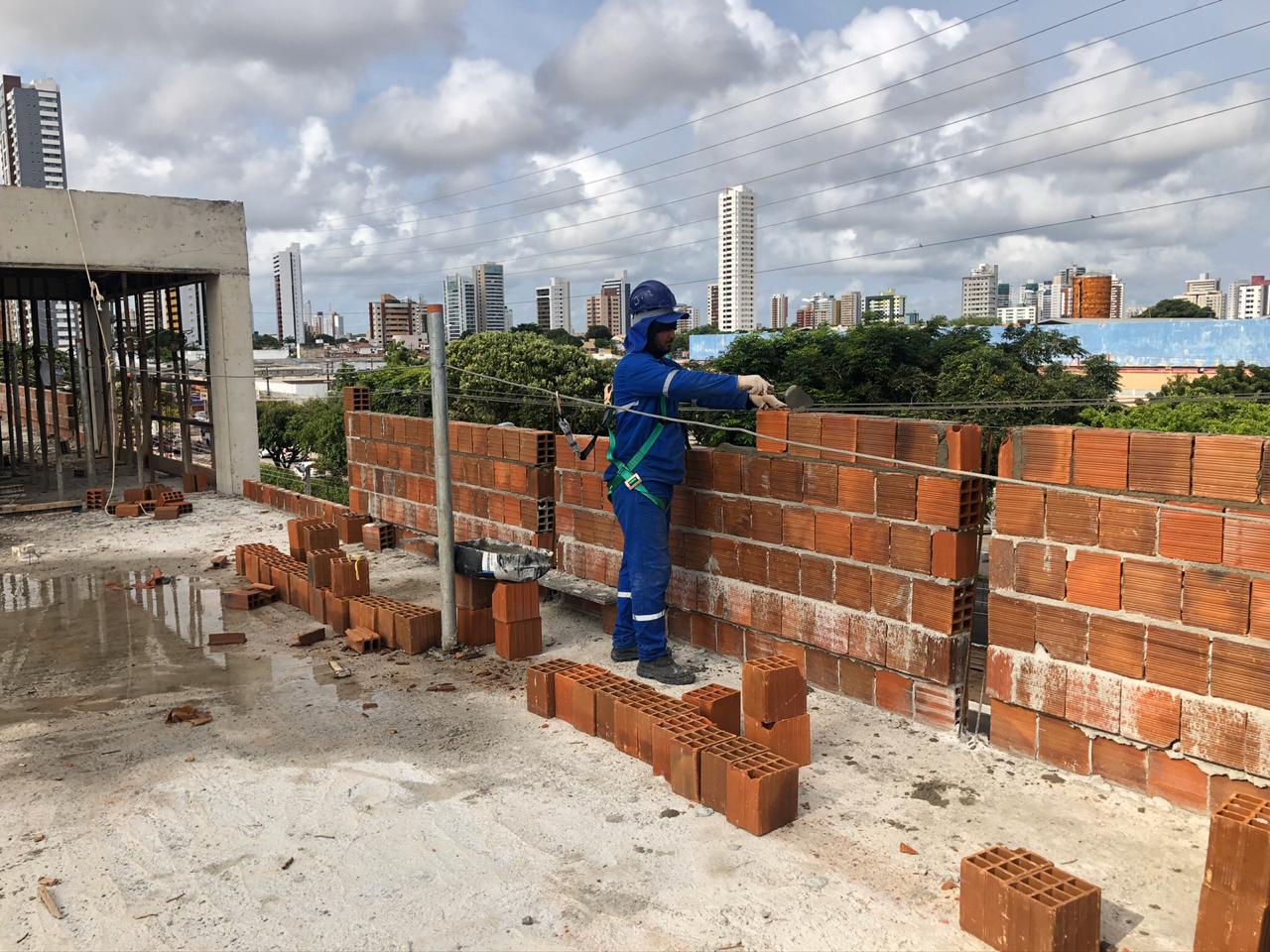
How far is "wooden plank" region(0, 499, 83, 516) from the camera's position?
11.6 metres

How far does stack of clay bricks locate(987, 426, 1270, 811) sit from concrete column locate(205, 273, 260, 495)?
1131 cm

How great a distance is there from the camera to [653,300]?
5.36m

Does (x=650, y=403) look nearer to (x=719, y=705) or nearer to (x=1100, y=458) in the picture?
(x=719, y=705)

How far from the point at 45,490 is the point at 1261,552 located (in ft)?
47.9

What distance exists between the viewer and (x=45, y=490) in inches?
528

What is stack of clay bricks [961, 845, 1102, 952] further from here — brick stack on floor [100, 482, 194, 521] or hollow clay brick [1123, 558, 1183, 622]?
brick stack on floor [100, 482, 194, 521]

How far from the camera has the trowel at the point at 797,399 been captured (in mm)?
4988

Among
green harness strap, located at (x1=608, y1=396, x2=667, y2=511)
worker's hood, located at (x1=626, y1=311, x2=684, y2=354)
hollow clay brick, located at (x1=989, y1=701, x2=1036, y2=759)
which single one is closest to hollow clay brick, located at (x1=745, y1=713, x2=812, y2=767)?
hollow clay brick, located at (x1=989, y1=701, x2=1036, y2=759)

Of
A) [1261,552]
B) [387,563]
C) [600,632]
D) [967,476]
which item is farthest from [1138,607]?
[387,563]

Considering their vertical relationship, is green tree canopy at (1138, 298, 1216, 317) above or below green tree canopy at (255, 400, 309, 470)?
above

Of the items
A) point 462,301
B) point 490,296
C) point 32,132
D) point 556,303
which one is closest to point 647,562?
point 462,301

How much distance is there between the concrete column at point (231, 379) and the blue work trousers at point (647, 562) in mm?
9277

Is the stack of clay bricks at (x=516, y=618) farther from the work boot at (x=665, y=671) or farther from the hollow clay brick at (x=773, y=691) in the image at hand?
the hollow clay brick at (x=773, y=691)

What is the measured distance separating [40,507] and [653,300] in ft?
32.6
